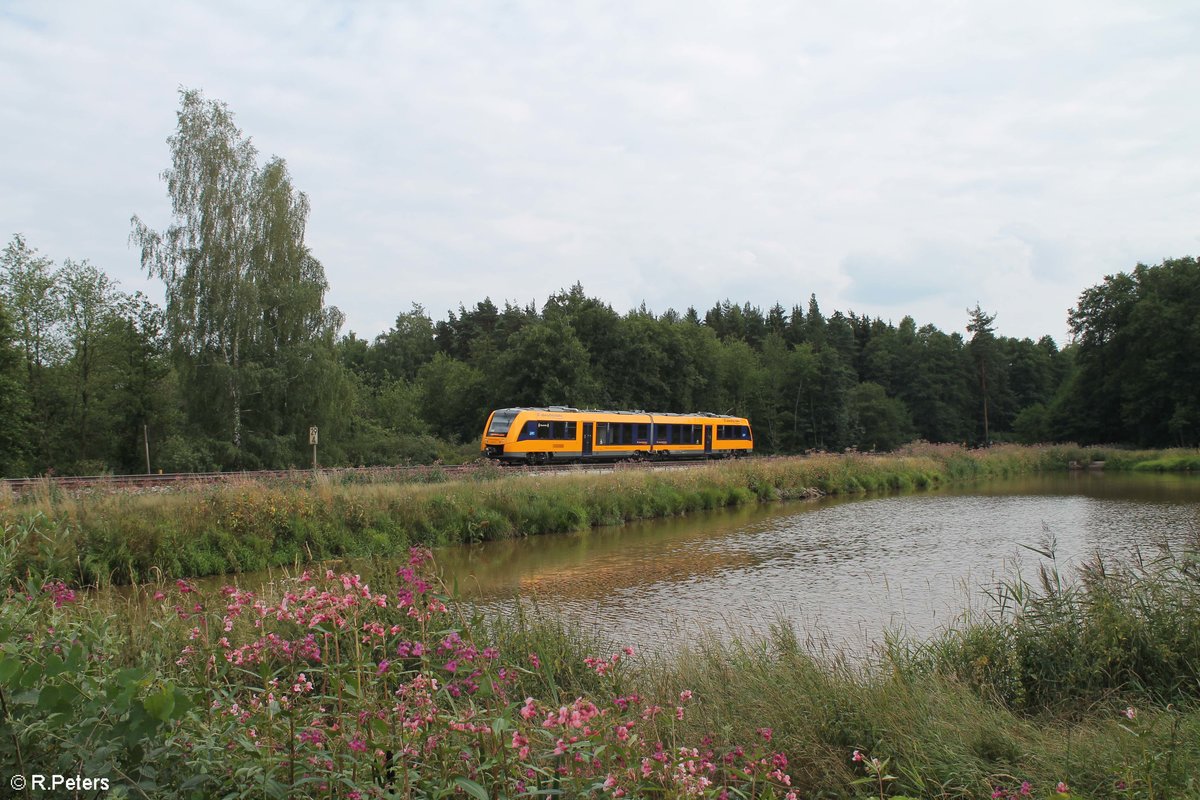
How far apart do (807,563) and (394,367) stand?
69.1 m

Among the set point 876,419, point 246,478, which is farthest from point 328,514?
point 876,419

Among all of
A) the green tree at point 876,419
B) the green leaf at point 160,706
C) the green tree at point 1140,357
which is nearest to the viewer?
the green leaf at point 160,706

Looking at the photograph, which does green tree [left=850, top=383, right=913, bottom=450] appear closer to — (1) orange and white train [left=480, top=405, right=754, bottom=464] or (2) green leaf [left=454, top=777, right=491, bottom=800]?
(1) orange and white train [left=480, top=405, right=754, bottom=464]

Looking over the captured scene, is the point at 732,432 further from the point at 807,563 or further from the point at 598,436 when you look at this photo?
the point at 807,563

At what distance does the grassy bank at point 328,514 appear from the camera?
12.4 meters

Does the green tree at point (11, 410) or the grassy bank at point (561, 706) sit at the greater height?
the green tree at point (11, 410)

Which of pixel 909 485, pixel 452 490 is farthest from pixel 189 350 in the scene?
pixel 909 485

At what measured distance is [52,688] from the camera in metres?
2.55

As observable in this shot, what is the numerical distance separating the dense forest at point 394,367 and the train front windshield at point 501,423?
690 centimetres

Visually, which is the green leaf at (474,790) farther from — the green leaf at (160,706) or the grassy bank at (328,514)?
the grassy bank at (328,514)

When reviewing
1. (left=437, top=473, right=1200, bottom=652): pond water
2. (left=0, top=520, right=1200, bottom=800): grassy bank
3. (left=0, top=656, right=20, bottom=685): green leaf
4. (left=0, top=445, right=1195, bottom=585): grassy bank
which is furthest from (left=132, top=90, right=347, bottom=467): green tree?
(left=0, top=656, right=20, bottom=685): green leaf

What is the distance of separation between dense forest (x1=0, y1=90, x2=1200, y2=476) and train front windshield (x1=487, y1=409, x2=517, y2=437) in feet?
22.6

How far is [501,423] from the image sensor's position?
93.4ft

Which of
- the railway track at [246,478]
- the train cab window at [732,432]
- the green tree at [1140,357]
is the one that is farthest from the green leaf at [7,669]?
the green tree at [1140,357]
